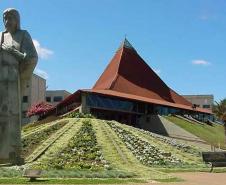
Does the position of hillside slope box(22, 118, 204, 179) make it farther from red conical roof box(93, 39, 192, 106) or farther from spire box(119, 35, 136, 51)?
spire box(119, 35, 136, 51)

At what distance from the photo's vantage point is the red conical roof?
2832 inches

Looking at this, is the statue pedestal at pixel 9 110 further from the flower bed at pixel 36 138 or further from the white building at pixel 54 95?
the white building at pixel 54 95

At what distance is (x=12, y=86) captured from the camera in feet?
46.8

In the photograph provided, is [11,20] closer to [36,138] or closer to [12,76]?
[12,76]

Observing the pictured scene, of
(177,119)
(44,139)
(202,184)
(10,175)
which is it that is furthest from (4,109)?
(177,119)

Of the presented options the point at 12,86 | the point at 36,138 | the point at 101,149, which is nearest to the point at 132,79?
the point at 36,138

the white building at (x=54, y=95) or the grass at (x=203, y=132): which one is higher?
the white building at (x=54, y=95)

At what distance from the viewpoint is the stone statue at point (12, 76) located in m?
14.1

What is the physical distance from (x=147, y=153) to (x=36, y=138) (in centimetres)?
859

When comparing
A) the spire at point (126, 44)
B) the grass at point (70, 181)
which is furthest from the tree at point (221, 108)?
the grass at point (70, 181)

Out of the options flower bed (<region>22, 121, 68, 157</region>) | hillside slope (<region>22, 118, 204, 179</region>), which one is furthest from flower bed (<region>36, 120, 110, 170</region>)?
flower bed (<region>22, 121, 68, 157</region>)

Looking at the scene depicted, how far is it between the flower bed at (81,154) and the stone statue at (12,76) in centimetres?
1106

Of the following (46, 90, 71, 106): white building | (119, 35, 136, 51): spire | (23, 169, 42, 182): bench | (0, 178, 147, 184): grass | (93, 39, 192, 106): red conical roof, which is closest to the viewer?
(0, 178, 147, 184): grass

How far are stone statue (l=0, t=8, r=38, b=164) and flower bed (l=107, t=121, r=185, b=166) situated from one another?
1755cm
